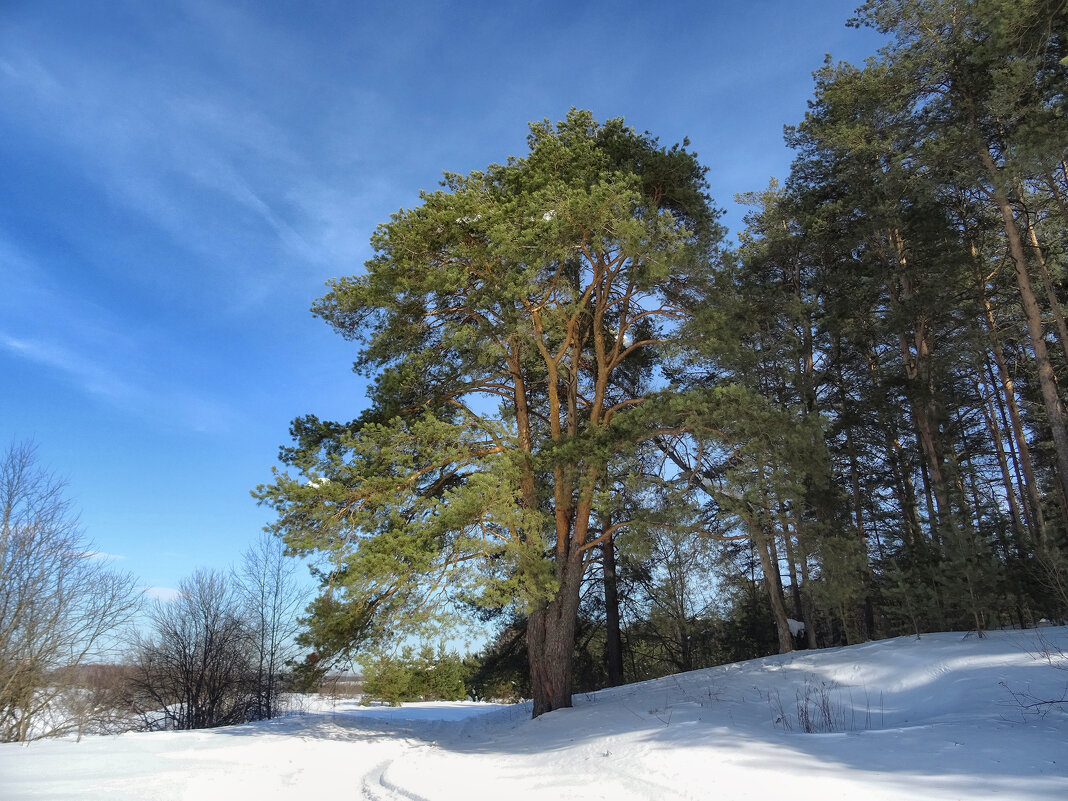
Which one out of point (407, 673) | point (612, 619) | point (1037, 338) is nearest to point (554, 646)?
point (407, 673)

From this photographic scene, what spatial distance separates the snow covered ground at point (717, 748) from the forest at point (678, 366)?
5.18 ft

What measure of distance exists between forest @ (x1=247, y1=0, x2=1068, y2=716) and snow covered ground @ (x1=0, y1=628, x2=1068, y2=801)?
1579 millimetres

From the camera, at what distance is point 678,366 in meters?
15.8

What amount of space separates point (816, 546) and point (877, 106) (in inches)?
431

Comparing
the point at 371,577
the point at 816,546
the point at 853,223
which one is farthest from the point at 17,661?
the point at 853,223

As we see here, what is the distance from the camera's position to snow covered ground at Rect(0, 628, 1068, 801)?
14.3 feet

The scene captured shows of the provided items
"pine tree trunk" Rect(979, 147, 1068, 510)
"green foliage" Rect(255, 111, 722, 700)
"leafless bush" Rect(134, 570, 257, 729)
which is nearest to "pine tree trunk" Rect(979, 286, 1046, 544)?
"pine tree trunk" Rect(979, 147, 1068, 510)

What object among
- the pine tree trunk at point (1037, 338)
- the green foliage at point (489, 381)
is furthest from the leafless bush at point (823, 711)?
the pine tree trunk at point (1037, 338)

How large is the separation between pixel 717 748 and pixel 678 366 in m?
11.3

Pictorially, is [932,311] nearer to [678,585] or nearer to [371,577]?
[678,585]

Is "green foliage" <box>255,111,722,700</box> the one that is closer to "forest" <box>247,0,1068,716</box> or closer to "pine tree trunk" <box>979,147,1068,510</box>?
"forest" <box>247,0,1068,716</box>

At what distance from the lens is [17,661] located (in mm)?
13328

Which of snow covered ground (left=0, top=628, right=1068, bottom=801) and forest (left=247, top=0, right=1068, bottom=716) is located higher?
forest (left=247, top=0, right=1068, bottom=716)

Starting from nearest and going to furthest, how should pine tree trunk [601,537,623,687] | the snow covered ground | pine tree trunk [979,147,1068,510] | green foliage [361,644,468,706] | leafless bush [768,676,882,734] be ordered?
the snow covered ground
leafless bush [768,676,882,734]
green foliage [361,644,468,706]
pine tree trunk [979,147,1068,510]
pine tree trunk [601,537,623,687]
